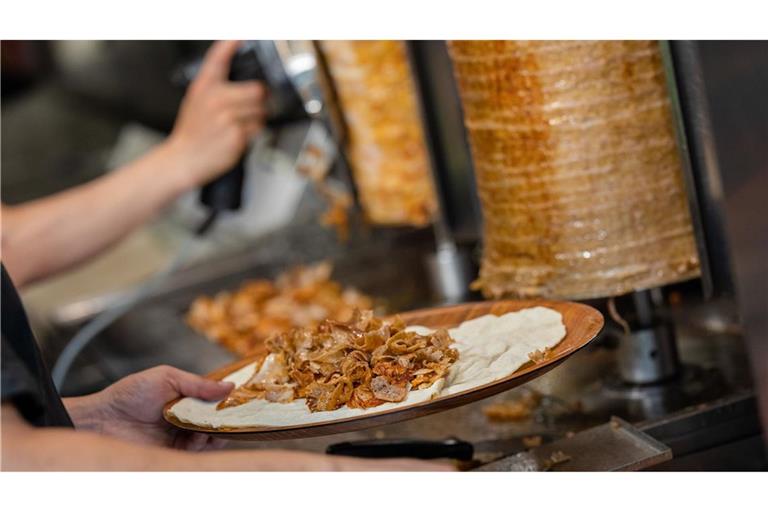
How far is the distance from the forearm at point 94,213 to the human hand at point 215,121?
0.03 metres

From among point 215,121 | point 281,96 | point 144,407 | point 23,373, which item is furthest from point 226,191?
point 23,373

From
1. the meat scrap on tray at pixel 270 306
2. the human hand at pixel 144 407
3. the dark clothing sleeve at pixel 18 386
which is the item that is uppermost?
the dark clothing sleeve at pixel 18 386

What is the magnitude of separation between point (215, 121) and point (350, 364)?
132 cm

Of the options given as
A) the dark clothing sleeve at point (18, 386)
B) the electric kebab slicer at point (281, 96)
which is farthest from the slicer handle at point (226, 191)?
the dark clothing sleeve at point (18, 386)

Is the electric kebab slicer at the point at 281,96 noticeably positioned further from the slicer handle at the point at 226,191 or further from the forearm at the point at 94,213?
the forearm at the point at 94,213

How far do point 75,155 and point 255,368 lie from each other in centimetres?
304

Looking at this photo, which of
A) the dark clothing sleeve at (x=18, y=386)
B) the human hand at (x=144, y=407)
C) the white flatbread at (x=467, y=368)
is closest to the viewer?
the dark clothing sleeve at (x=18, y=386)

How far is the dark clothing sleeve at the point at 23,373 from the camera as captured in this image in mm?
950

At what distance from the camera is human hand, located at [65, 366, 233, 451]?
4.23 feet

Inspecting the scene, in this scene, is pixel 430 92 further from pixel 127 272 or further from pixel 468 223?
pixel 127 272

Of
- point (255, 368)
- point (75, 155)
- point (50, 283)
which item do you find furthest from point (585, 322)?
point (75, 155)

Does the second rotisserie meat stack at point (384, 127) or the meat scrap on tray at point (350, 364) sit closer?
the meat scrap on tray at point (350, 364)

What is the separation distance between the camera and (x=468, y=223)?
2018 millimetres
